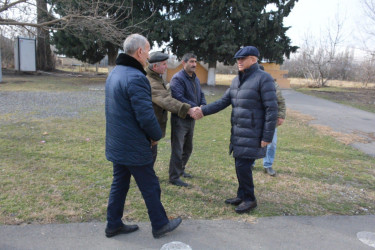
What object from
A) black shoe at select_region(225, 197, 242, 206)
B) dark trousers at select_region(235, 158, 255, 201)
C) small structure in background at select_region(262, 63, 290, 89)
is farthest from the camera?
small structure in background at select_region(262, 63, 290, 89)

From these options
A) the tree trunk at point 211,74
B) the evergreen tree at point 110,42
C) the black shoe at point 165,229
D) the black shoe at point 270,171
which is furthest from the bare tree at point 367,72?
the black shoe at point 165,229

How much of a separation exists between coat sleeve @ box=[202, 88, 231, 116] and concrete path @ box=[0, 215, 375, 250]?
1480 mm

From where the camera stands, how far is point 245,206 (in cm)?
362

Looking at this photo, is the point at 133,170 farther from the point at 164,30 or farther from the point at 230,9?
the point at 230,9

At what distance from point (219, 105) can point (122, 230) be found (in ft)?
6.58

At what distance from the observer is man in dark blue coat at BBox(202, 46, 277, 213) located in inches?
131

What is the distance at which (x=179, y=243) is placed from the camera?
2.95 meters

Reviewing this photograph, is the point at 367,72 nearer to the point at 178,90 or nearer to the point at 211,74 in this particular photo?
the point at 211,74

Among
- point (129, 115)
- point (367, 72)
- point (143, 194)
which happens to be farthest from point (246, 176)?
point (367, 72)

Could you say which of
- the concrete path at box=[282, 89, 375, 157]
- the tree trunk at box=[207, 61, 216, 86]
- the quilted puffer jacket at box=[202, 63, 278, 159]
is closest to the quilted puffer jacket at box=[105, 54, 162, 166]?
the quilted puffer jacket at box=[202, 63, 278, 159]

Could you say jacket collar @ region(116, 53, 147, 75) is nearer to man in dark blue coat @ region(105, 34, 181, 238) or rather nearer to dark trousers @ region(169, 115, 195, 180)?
man in dark blue coat @ region(105, 34, 181, 238)

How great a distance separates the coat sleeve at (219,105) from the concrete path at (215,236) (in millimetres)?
1480

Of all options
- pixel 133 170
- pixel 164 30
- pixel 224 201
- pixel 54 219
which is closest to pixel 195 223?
pixel 224 201

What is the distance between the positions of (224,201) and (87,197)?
181cm
